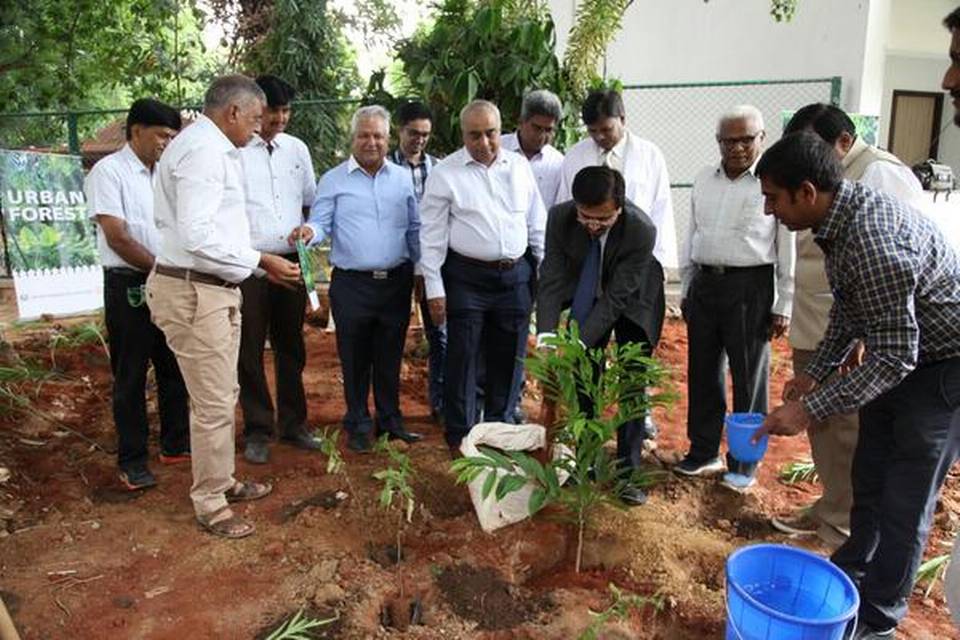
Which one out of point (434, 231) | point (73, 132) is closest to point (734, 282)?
point (434, 231)

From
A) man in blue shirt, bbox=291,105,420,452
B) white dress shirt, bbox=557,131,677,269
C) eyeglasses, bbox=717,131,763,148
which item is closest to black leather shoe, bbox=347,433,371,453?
man in blue shirt, bbox=291,105,420,452

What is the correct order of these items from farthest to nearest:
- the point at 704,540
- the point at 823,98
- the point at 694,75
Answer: the point at 694,75, the point at 823,98, the point at 704,540

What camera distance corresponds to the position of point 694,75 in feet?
29.1

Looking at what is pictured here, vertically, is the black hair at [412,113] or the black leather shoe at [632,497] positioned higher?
the black hair at [412,113]

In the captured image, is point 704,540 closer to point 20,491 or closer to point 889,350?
point 889,350

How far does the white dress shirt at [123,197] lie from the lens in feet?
10.9

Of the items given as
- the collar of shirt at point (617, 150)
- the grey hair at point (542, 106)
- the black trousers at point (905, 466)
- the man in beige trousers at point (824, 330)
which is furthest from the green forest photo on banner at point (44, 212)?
the black trousers at point (905, 466)

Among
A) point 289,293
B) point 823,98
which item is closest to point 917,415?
point 289,293

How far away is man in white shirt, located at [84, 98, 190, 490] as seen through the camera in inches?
130

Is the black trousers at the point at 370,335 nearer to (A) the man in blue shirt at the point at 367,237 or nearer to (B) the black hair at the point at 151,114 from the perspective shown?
(A) the man in blue shirt at the point at 367,237

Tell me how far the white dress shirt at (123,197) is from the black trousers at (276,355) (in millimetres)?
530

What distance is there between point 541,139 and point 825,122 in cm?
173

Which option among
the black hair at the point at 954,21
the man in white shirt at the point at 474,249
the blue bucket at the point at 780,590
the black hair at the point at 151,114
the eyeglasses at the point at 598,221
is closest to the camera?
the black hair at the point at 954,21

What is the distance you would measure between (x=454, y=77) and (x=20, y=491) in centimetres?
347
